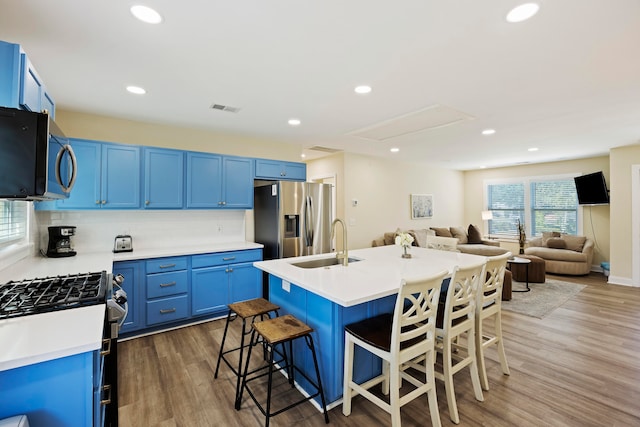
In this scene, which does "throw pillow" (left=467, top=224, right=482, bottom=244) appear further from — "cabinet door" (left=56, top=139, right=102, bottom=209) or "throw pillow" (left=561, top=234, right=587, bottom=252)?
"cabinet door" (left=56, top=139, right=102, bottom=209)

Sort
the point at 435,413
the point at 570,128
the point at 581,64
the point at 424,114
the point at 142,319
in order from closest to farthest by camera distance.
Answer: the point at 435,413 < the point at 581,64 < the point at 142,319 < the point at 424,114 < the point at 570,128

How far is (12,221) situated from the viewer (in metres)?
2.53

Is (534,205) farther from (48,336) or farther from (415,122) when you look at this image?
(48,336)

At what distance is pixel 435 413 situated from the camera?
180 centimetres

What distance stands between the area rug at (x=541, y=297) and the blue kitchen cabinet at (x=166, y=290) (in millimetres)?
4346

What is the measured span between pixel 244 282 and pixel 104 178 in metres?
2.02

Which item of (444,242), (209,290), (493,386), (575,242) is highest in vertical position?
(444,242)

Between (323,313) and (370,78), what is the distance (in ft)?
6.43

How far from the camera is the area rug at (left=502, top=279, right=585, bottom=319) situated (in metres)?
4.03

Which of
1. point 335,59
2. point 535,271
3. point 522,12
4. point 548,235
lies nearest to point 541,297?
point 535,271

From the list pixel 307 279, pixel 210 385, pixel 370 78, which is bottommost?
pixel 210 385

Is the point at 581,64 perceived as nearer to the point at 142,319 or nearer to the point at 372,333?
the point at 372,333

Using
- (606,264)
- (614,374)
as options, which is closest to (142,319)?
(614,374)

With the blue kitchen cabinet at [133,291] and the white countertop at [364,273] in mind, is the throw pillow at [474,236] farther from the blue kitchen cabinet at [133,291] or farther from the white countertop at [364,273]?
the blue kitchen cabinet at [133,291]
